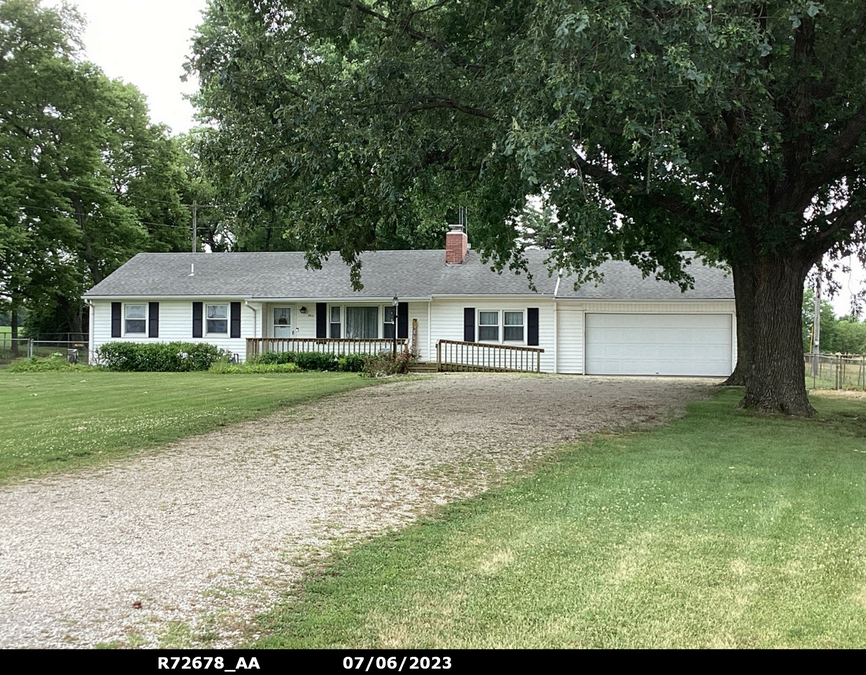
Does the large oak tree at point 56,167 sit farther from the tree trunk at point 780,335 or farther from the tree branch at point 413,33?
the tree trunk at point 780,335

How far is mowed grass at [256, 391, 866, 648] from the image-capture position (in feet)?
12.1

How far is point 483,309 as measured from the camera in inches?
999

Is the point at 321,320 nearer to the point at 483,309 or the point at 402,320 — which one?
the point at 402,320

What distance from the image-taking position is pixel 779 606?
4031 millimetres

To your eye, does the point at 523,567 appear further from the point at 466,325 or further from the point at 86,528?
the point at 466,325

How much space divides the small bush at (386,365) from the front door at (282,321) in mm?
5803

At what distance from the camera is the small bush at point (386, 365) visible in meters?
20.8

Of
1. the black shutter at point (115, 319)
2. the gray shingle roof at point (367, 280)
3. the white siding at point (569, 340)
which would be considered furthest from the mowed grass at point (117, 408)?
the white siding at point (569, 340)

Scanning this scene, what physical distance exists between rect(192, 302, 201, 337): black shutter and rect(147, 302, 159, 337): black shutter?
134 centimetres

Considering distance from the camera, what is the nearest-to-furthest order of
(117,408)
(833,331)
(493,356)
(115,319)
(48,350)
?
(117,408) < (493,356) < (115,319) < (48,350) < (833,331)

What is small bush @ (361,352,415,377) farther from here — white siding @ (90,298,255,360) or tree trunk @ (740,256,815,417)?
tree trunk @ (740,256,815,417)

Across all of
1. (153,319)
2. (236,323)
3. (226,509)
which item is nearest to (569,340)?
(236,323)

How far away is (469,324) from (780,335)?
1328cm
